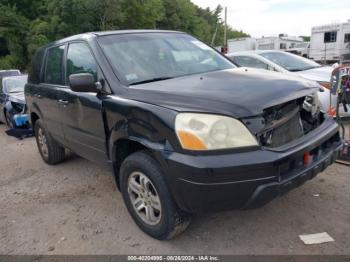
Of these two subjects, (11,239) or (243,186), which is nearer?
(243,186)

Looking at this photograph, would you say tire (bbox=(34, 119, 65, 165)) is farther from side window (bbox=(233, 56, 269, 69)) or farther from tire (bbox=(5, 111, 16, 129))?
side window (bbox=(233, 56, 269, 69))

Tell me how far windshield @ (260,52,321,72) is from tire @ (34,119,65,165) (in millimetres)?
4874

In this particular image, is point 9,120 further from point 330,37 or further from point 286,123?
point 330,37

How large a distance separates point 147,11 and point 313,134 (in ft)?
142

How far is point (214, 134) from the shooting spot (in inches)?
94.9

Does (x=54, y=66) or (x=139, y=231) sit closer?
(x=139, y=231)

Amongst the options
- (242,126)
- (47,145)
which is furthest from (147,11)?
(242,126)

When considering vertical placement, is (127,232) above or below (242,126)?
below

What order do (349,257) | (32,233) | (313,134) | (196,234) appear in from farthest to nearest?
(32,233)
(196,234)
(313,134)
(349,257)

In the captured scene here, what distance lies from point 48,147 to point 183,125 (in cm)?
337

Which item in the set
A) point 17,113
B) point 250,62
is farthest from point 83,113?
point 17,113

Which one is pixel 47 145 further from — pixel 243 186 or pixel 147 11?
pixel 147 11

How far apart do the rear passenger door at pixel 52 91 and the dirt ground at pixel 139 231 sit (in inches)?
32.3

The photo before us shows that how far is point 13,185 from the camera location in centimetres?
471
